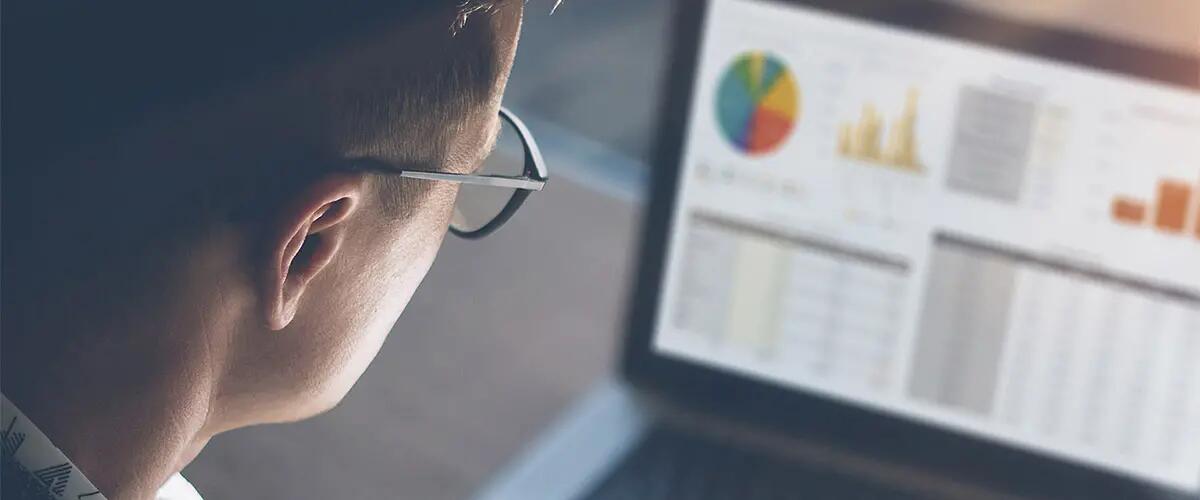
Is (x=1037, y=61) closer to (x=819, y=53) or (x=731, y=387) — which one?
(x=819, y=53)

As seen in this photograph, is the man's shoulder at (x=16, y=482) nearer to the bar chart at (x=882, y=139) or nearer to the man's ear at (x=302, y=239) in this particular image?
the man's ear at (x=302, y=239)

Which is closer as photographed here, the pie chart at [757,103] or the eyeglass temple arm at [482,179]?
the eyeglass temple arm at [482,179]

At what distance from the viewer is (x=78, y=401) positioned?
30 cm

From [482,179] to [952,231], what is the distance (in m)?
0.44

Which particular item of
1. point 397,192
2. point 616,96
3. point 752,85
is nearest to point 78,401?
point 397,192

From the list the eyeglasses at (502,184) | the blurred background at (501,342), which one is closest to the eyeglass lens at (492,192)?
the eyeglasses at (502,184)

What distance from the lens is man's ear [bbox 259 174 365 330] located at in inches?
11.3

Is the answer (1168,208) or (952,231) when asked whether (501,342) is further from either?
(1168,208)

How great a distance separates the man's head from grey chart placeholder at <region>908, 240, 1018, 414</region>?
46 cm

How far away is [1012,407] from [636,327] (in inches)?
8.9

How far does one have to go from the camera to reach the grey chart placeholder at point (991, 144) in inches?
26.5

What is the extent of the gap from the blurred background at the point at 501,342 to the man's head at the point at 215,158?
10.5 inches

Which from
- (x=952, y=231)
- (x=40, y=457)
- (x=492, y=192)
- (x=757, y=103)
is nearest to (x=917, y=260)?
(x=952, y=231)

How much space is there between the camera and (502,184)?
0.35 m
